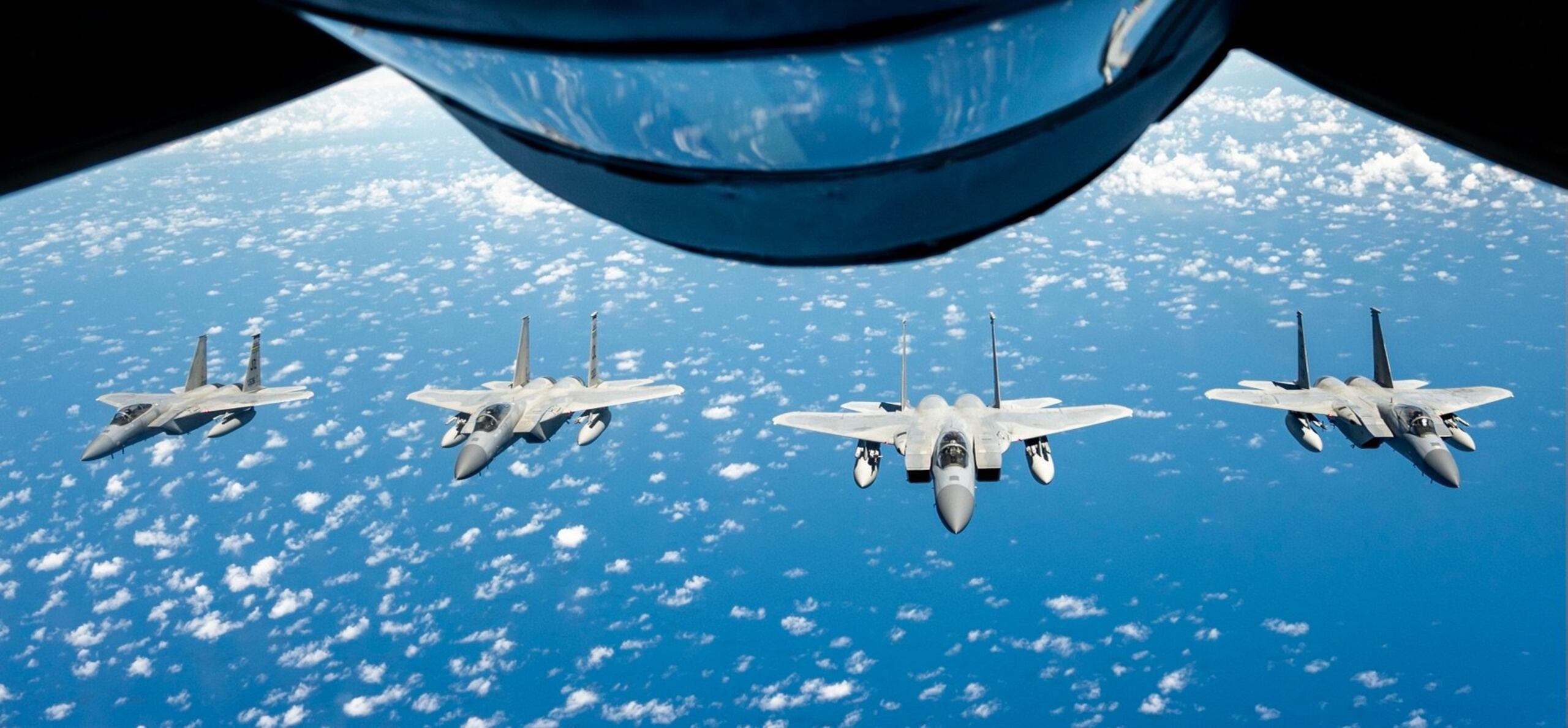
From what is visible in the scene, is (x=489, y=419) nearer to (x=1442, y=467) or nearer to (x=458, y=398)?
(x=458, y=398)

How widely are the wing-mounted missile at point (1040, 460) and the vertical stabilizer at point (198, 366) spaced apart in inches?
851

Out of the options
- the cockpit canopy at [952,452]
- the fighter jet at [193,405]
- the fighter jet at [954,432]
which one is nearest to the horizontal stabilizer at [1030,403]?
the fighter jet at [954,432]

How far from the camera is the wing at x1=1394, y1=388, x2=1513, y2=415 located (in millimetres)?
21750

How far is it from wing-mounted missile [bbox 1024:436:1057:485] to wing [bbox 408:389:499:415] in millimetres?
13112

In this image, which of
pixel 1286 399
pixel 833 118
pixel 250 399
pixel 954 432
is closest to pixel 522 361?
pixel 250 399

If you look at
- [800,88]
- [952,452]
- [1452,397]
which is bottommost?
[952,452]

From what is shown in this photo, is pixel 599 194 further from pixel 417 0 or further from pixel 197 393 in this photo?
pixel 197 393

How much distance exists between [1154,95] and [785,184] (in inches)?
24.8

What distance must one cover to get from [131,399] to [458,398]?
27.9 feet

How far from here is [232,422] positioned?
82.4 ft

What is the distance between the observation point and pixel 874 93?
1.16 meters

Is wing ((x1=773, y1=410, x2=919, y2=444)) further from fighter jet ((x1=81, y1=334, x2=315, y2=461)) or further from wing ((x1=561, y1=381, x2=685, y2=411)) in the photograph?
fighter jet ((x1=81, y1=334, x2=315, y2=461))

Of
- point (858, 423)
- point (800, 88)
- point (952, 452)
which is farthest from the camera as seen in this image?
point (858, 423)

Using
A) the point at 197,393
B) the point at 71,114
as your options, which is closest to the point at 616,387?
the point at 197,393
